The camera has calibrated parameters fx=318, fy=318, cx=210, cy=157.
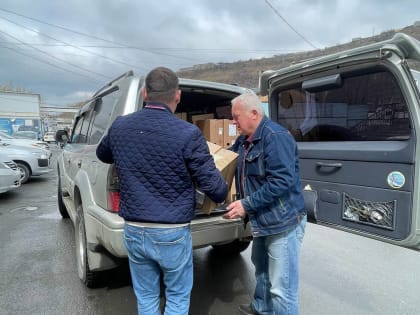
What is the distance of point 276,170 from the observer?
1.98 metres

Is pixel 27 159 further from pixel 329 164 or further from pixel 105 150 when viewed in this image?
pixel 329 164

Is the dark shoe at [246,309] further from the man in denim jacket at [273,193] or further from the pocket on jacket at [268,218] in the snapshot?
the pocket on jacket at [268,218]

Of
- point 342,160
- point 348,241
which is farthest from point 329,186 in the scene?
point 348,241

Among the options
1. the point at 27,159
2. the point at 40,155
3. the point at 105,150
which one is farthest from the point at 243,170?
the point at 40,155

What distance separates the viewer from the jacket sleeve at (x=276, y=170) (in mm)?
1972

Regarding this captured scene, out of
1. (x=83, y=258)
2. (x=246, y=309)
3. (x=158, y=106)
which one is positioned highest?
(x=158, y=106)

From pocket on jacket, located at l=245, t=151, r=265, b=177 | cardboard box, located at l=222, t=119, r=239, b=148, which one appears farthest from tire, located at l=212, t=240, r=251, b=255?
pocket on jacket, located at l=245, t=151, r=265, b=177

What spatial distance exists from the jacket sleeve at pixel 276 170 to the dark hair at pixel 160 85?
70 cm

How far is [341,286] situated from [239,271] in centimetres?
112

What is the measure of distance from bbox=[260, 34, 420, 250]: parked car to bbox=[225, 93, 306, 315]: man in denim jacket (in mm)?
430

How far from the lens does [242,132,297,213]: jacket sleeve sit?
6.47ft

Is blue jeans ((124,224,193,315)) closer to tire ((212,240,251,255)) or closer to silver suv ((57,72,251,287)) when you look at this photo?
silver suv ((57,72,251,287))

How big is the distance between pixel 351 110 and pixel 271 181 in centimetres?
113

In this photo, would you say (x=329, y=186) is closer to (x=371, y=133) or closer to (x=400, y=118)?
(x=371, y=133)
